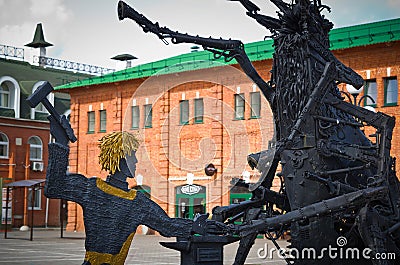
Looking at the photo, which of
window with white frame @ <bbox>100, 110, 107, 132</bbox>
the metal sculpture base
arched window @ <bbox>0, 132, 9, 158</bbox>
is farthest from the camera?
arched window @ <bbox>0, 132, 9, 158</bbox>

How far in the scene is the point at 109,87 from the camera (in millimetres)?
40469

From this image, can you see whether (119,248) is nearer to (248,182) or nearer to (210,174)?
(210,174)

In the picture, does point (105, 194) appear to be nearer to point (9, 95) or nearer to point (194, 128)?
point (194, 128)

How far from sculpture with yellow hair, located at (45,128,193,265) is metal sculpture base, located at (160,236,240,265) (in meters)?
0.40

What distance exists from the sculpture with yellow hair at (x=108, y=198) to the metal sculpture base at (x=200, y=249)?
40cm

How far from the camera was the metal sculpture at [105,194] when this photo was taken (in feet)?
26.8

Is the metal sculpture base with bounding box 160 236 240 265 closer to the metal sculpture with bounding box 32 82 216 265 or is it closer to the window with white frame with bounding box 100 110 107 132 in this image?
the metal sculpture with bounding box 32 82 216 265

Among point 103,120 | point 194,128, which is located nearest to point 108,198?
point 194,128

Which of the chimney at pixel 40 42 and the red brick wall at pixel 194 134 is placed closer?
the red brick wall at pixel 194 134

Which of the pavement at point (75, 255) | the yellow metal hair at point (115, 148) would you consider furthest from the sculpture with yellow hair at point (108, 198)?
the pavement at point (75, 255)

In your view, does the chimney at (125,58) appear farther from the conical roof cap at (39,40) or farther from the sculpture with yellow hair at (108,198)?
the sculpture with yellow hair at (108,198)

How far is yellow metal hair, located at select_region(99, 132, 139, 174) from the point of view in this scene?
8438 mm

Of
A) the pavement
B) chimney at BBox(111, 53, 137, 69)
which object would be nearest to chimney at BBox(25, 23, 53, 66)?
chimney at BBox(111, 53, 137, 69)

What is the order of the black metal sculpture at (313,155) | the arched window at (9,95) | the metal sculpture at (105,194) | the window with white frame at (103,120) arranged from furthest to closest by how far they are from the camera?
the arched window at (9,95) < the window with white frame at (103,120) < the black metal sculpture at (313,155) < the metal sculpture at (105,194)
